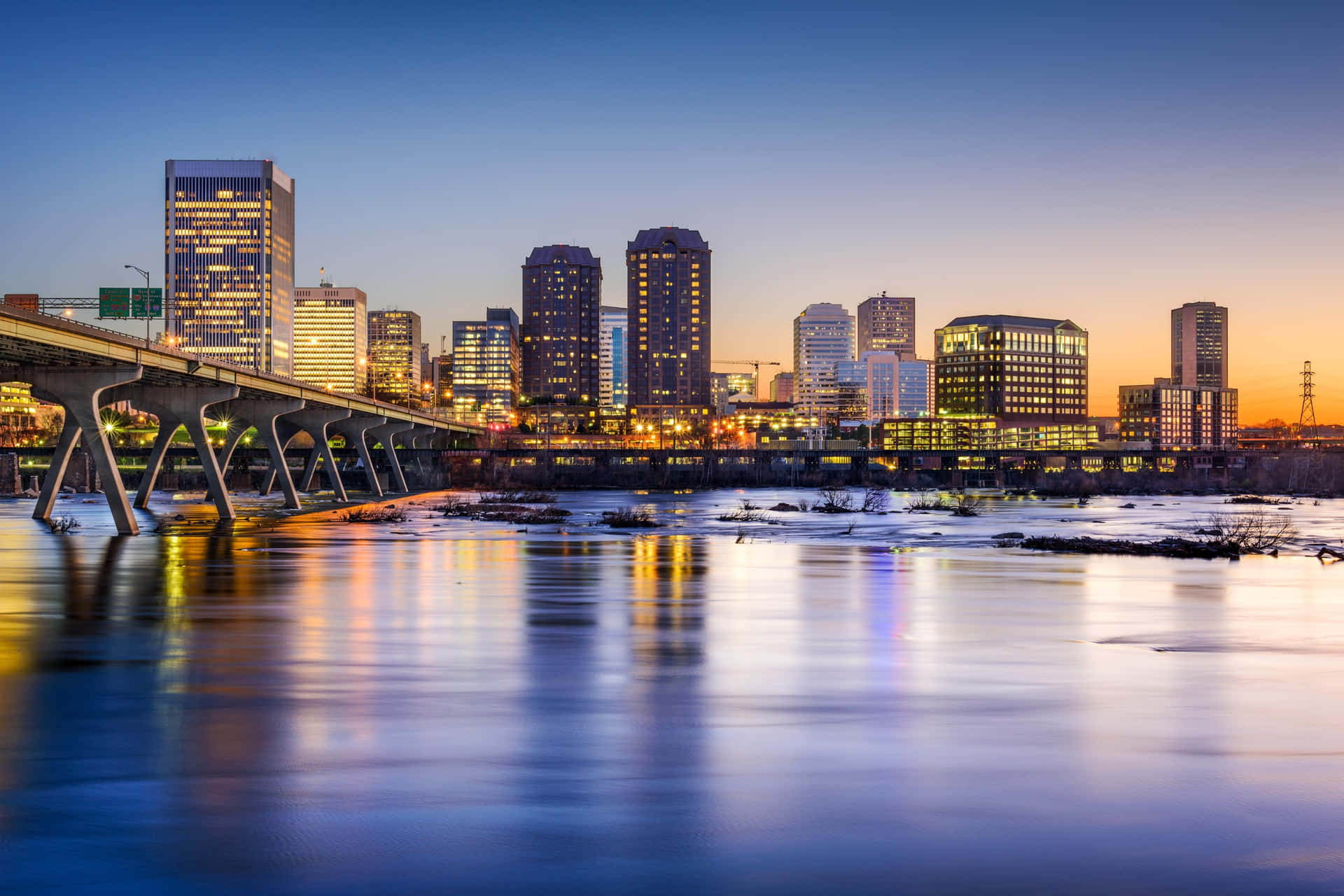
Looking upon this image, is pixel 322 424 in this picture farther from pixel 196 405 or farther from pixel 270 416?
pixel 196 405

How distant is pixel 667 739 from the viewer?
14008 millimetres

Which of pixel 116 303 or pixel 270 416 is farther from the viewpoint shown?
pixel 270 416

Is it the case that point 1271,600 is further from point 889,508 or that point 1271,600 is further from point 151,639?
point 889,508

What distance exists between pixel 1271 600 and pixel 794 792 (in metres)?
23.6

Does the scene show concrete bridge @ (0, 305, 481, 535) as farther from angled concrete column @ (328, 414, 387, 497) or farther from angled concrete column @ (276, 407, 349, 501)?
angled concrete column @ (328, 414, 387, 497)

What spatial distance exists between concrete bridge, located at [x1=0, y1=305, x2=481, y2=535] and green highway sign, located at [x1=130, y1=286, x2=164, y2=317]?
4854 mm

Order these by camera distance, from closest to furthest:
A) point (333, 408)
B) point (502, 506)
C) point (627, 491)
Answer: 1. point (502, 506)
2. point (333, 408)
3. point (627, 491)

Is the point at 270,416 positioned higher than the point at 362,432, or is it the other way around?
the point at 270,416

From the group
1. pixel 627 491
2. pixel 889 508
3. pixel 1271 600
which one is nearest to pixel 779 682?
pixel 1271 600

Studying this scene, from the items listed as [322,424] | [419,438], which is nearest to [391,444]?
[419,438]

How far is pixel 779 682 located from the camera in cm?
1817

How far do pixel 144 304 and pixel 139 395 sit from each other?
5996 mm

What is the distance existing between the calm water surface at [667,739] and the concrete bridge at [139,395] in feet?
64.6

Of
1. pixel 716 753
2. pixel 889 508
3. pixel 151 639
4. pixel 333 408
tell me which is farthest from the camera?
pixel 333 408
